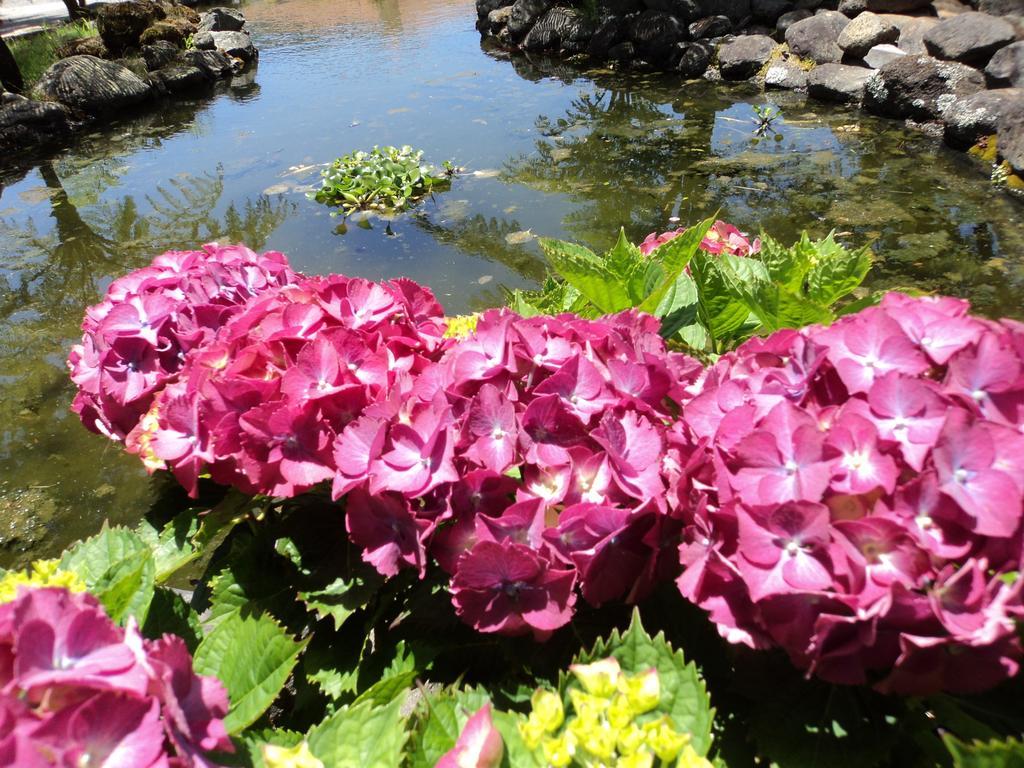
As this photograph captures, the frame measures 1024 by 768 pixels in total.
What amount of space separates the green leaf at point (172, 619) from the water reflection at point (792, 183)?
11.1 feet

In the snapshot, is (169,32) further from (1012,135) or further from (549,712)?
(549,712)

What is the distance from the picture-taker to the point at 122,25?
1384 cm

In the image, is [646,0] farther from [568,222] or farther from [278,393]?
[278,393]

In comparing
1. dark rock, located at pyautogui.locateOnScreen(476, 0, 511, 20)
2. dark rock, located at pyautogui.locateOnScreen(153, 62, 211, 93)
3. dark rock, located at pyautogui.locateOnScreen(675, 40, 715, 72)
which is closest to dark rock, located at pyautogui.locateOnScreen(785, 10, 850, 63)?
dark rock, located at pyautogui.locateOnScreen(675, 40, 715, 72)

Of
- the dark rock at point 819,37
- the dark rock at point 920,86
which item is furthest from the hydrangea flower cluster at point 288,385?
the dark rock at point 819,37

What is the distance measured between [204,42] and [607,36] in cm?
785

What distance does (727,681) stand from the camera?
1.10 meters

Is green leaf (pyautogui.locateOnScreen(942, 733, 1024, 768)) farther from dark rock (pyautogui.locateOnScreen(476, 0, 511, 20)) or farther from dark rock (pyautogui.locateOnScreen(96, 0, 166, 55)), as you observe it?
dark rock (pyautogui.locateOnScreen(96, 0, 166, 55))

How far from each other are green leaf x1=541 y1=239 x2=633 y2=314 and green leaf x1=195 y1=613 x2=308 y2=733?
0.93 m

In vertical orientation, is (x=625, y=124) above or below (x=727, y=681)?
below

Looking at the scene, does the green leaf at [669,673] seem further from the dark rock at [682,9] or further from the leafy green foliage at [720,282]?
the dark rock at [682,9]

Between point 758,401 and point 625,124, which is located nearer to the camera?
point 758,401

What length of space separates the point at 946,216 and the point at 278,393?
576 centimetres

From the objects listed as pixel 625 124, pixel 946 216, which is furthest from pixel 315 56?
pixel 946 216
